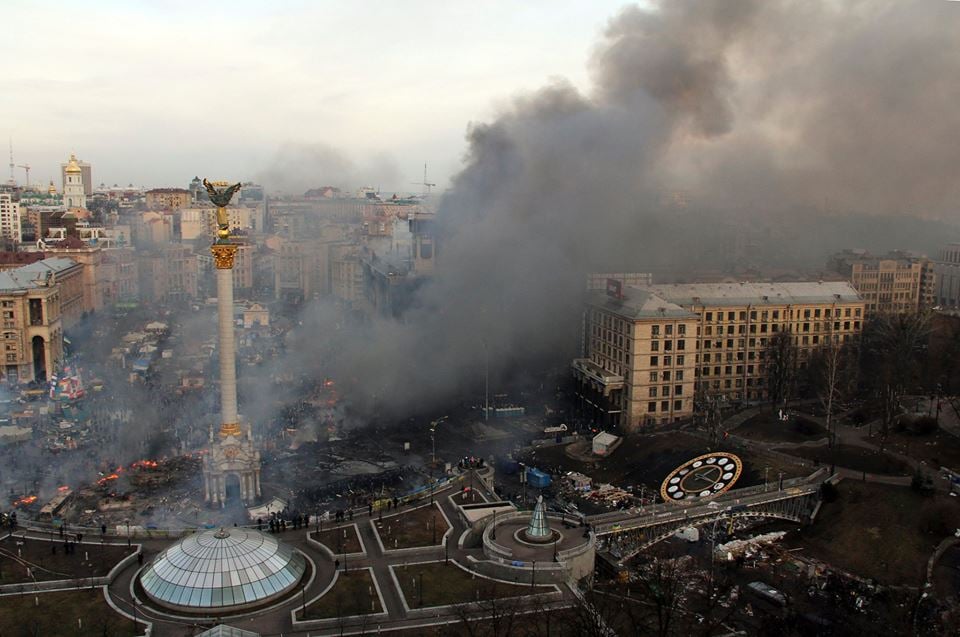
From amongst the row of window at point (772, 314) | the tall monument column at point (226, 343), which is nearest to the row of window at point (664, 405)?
the row of window at point (772, 314)

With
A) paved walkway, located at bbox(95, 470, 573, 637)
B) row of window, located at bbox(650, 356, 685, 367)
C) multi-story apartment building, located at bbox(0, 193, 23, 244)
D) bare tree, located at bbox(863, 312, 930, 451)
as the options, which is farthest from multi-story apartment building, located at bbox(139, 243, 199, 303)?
bare tree, located at bbox(863, 312, 930, 451)

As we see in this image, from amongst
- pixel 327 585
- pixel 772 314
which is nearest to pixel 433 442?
pixel 327 585

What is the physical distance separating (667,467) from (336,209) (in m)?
54.5

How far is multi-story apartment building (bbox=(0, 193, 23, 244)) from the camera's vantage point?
297ft

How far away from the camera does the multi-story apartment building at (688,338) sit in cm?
3644

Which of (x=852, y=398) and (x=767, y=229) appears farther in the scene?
(x=767, y=229)

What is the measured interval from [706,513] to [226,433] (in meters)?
15.7

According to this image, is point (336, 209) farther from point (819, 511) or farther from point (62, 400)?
point (819, 511)

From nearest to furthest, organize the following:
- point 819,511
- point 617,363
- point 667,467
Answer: point 819,511 < point 667,467 < point 617,363

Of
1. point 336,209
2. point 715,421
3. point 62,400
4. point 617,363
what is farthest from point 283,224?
Answer: point 715,421

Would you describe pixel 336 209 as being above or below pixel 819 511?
above

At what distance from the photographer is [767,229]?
79.0 meters

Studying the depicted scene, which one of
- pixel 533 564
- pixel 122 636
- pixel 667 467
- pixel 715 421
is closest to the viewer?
pixel 122 636

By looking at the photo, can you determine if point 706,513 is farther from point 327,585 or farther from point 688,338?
point 327,585
